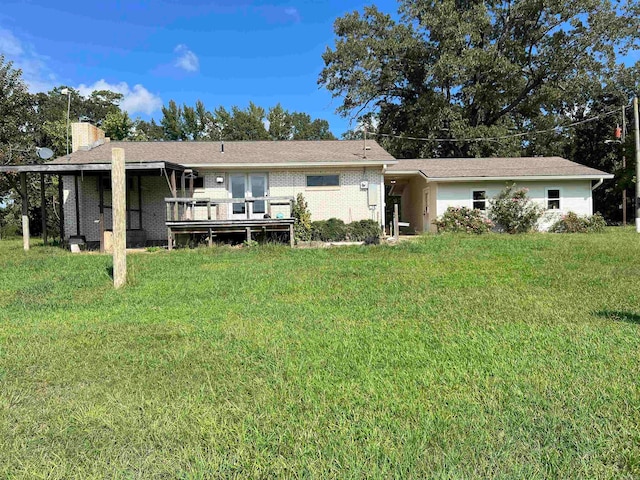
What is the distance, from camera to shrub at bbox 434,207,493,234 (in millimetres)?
17547

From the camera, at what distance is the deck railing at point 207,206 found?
13.2m

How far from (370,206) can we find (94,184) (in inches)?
391

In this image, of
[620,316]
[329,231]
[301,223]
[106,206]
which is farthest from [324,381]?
[106,206]

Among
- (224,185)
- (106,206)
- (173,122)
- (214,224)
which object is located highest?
(173,122)

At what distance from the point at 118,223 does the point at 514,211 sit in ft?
50.3

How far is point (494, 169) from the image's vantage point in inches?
751

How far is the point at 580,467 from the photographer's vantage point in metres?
2.20

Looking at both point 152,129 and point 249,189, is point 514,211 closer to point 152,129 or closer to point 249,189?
point 249,189

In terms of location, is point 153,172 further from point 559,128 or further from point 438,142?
point 559,128

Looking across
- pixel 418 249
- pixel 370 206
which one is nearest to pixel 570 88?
pixel 370 206

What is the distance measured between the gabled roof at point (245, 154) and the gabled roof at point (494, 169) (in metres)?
2.87

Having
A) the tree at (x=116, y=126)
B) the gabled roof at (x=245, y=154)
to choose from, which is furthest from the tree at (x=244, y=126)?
the gabled roof at (x=245, y=154)

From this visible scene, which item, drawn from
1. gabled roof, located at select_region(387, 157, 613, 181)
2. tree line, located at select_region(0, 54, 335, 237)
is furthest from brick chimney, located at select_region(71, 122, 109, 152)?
gabled roof, located at select_region(387, 157, 613, 181)

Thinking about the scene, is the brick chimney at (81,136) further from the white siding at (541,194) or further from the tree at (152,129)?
the tree at (152,129)
